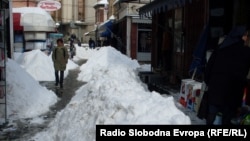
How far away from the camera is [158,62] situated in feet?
49.0

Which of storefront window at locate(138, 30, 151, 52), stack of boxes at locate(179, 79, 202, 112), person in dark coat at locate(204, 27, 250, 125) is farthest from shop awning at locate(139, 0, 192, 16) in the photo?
storefront window at locate(138, 30, 151, 52)

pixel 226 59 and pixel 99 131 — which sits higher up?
pixel 226 59

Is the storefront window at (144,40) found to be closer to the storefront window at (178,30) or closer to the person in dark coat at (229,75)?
the storefront window at (178,30)

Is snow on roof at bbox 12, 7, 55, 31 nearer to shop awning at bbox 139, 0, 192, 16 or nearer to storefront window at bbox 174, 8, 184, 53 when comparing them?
shop awning at bbox 139, 0, 192, 16

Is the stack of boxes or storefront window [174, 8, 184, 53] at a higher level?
storefront window [174, 8, 184, 53]

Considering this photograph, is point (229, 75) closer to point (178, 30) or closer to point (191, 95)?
point (191, 95)

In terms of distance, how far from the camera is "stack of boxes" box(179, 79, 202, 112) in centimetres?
731

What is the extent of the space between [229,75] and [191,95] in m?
2.62

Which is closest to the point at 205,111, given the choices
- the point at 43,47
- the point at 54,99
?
the point at 54,99

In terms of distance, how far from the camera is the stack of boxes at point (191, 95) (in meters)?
7.31

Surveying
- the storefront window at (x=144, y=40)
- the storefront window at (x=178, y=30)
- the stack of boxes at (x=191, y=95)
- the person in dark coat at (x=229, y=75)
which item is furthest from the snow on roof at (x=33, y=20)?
the person in dark coat at (x=229, y=75)

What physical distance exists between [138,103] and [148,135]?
3.21 ft

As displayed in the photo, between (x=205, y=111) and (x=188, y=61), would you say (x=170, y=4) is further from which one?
(x=205, y=111)

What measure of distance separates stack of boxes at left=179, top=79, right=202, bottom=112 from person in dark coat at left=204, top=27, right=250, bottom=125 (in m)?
1.95
